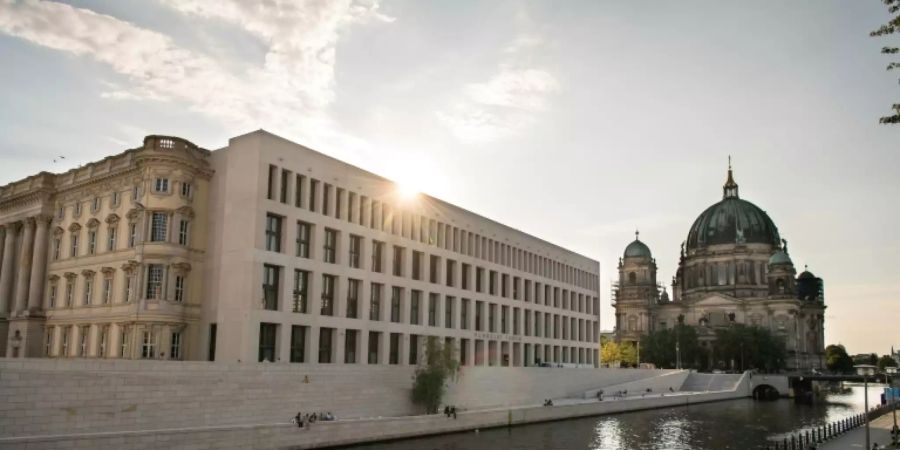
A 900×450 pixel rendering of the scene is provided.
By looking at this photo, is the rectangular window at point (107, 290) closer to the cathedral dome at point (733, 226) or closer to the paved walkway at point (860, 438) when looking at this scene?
the paved walkway at point (860, 438)

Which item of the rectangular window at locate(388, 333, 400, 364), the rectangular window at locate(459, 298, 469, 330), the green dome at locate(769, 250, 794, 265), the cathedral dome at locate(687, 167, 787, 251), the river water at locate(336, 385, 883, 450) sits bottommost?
the river water at locate(336, 385, 883, 450)

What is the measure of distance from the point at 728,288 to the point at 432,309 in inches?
4484

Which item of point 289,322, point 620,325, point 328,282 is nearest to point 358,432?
point 289,322

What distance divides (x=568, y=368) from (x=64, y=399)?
57.6 meters

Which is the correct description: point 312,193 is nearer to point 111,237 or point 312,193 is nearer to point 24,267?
point 111,237

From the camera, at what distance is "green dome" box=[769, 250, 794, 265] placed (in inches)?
6284

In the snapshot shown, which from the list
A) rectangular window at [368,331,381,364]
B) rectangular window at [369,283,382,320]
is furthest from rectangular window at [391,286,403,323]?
rectangular window at [368,331,381,364]

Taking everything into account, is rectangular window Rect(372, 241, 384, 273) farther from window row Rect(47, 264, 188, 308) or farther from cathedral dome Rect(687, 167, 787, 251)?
cathedral dome Rect(687, 167, 787, 251)

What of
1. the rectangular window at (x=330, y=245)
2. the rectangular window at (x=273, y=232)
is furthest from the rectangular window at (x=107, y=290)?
the rectangular window at (x=330, y=245)

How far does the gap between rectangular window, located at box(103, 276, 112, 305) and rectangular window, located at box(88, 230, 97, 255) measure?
3450 mm

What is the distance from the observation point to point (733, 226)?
17038 centimetres

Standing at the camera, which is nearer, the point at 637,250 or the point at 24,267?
the point at 24,267

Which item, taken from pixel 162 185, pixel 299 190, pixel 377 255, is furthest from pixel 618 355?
pixel 162 185

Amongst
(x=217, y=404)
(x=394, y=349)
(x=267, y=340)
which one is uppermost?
(x=267, y=340)
